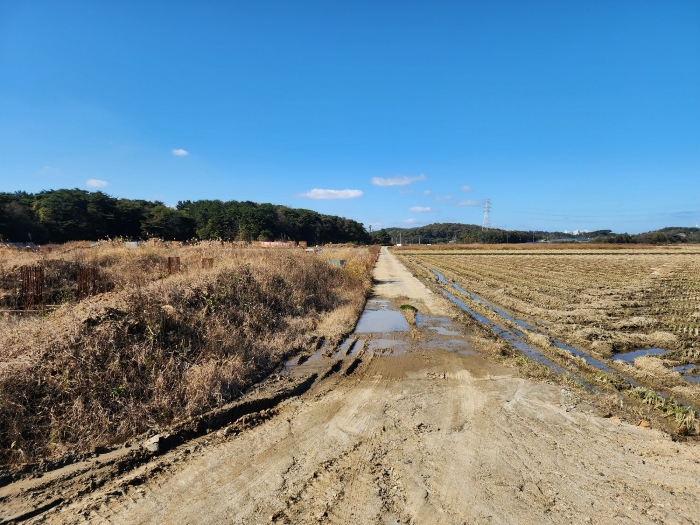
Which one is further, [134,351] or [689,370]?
[689,370]

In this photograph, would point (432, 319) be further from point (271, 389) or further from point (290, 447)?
point (290, 447)

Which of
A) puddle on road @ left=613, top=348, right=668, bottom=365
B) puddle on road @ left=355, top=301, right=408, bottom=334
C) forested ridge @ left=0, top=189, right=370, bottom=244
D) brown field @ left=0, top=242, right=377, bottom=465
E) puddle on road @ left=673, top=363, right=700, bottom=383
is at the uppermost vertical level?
forested ridge @ left=0, top=189, right=370, bottom=244

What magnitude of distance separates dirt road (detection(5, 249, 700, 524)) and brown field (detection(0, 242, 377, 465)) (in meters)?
1.25

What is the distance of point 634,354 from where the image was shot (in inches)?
363

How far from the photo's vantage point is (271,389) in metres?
6.46

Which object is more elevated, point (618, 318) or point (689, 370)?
point (618, 318)

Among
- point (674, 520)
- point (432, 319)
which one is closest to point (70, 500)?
point (674, 520)

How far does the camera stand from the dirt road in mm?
3355

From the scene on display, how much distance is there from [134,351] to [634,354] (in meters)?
10.9

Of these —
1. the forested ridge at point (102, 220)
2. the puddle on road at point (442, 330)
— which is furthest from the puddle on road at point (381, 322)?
the forested ridge at point (102, 220)

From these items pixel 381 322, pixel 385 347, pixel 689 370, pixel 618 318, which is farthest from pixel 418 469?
pixel 618 318

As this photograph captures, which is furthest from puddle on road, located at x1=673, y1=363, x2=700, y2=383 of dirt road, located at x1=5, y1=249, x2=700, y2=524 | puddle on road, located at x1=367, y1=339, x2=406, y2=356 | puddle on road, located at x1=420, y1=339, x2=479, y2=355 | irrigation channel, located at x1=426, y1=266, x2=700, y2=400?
puddle on road, located at x1=367, y1=339, x2=406, y2=356

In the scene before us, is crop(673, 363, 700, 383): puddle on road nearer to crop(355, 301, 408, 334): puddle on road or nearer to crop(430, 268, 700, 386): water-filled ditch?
crop(430, 268, 700, 386): water-filled ditch

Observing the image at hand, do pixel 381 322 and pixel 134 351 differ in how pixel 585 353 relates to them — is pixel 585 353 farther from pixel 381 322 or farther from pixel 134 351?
pixel 134 351
